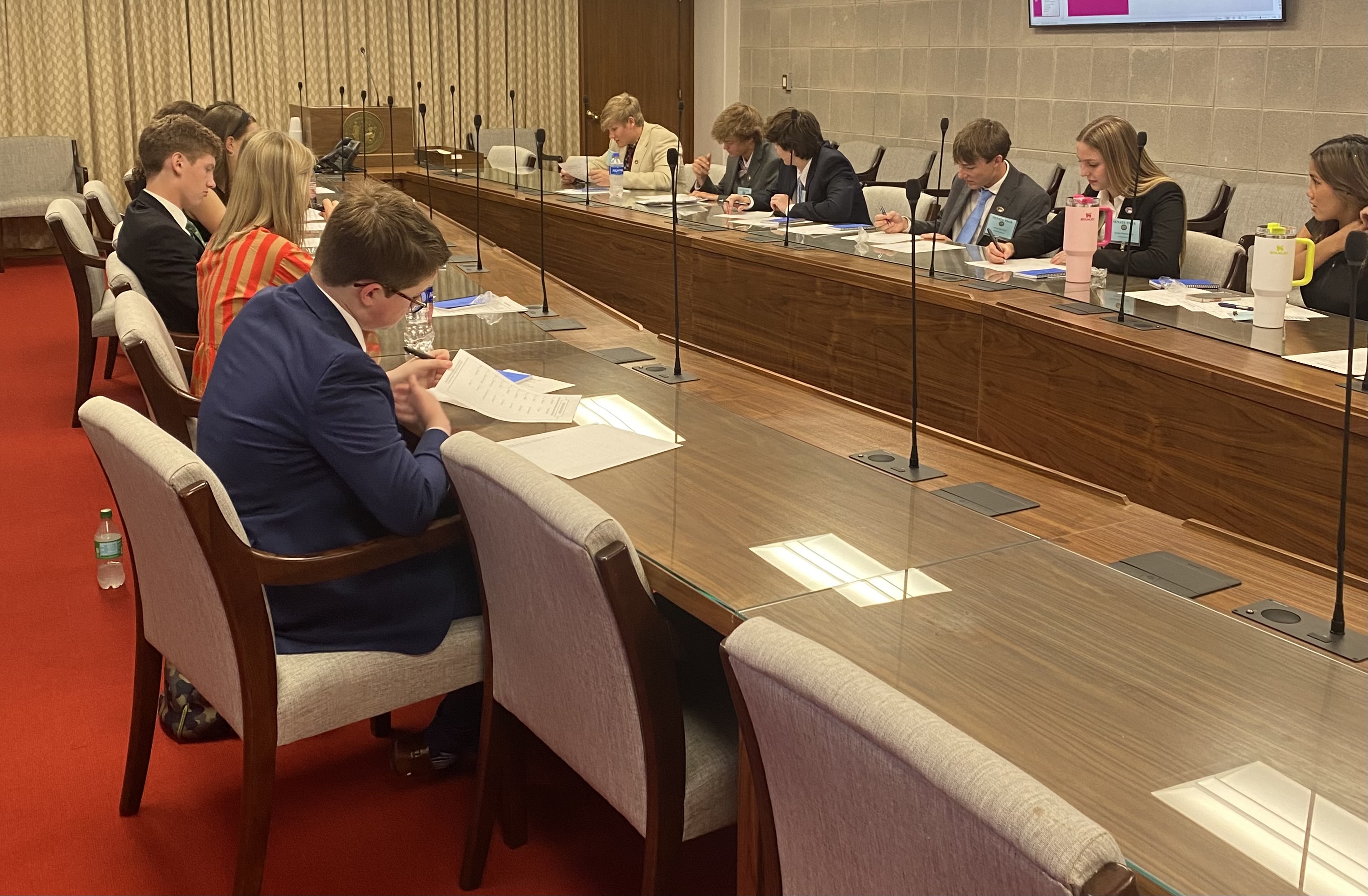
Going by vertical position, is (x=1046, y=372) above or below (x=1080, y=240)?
below

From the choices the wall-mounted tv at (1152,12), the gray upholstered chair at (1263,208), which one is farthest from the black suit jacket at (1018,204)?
the wall-mounted tv at (1152,12)

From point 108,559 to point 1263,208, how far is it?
15.1 ft

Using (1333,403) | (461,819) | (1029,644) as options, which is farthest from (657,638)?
(1333,403)

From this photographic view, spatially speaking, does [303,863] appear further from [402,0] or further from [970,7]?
[402,0]

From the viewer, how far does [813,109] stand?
8.11 m

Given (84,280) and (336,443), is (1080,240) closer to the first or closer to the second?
(336,443)

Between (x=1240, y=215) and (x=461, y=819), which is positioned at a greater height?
(x=1240, y=215)

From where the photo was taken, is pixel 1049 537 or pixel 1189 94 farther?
pixel 1189 94

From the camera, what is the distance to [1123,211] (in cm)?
366

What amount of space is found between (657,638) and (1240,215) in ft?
15.6

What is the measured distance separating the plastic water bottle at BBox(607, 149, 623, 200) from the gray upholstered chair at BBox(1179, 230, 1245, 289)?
2.51 meters

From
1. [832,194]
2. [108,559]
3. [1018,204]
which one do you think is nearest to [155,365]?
[108,559]

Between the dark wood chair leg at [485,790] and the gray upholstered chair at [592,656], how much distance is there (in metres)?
0.09

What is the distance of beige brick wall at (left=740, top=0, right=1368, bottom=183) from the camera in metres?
5.12
